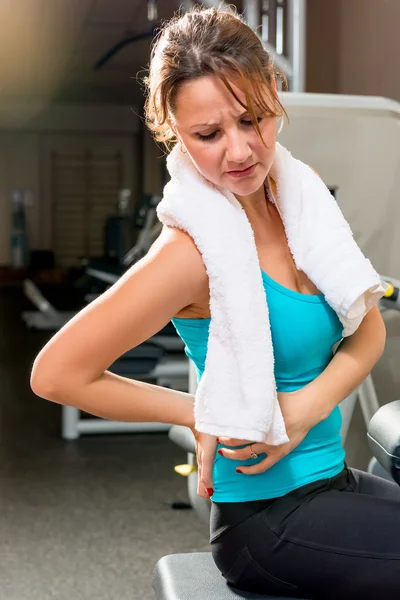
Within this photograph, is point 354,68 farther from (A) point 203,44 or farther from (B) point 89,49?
(B) point 89,49

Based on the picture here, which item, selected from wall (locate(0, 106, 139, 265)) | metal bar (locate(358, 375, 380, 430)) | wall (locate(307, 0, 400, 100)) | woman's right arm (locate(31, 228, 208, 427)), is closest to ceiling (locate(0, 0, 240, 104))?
wall (locate(0, 106, 139, 265))

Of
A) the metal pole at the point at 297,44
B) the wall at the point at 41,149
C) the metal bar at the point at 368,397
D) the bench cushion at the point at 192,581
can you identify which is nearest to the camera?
the bench cushion at the point at 192,581

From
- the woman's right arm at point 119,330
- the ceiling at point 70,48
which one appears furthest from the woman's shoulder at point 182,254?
the ceiling at point 70,48

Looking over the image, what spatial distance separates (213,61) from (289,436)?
1.40ft

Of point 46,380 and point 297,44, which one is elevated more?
point 297,44

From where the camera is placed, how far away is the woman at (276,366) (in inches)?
35.2

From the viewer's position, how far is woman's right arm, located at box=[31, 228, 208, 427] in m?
0.88

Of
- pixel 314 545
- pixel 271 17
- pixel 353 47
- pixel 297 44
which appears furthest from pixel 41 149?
pixel 314 545

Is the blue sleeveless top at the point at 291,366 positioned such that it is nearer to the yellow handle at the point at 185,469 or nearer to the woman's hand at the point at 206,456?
the woman's hand at the point at 206,456

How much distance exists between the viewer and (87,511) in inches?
104

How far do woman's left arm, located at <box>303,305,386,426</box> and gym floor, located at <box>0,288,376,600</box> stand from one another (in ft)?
3.62

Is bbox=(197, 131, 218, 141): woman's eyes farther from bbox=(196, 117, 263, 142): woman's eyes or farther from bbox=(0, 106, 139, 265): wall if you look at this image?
bbox=(0, 106, 139, 265): wall

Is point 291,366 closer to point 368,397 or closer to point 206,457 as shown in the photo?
point 206,457

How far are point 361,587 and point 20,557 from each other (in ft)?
5.07
